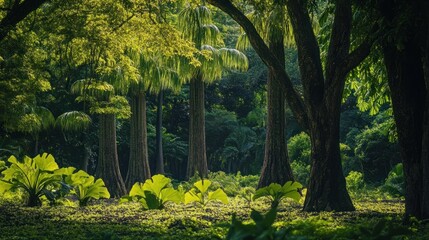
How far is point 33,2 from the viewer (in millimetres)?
10195

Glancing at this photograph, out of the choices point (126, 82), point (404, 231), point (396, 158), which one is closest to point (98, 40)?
point (126, 82)

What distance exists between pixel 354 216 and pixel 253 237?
7.46m

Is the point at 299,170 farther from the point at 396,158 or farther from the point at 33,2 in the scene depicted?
the point at 33,2

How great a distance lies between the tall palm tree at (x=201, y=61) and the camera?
18406mm

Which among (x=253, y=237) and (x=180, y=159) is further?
(x=180, y=159)

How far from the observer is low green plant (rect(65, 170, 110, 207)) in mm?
13094

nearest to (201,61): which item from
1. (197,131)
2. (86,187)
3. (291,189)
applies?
(197,131)

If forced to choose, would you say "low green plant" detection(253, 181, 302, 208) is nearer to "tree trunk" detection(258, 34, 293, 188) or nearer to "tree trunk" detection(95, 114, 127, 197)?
"tree trunk" detection(258, 34, 293, 188)

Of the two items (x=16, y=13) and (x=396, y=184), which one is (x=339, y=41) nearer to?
(x=16, y=13)

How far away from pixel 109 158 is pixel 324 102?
464 inches

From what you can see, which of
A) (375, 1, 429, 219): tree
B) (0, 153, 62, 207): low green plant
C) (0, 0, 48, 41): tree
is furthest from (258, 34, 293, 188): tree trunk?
(375, 1, 429, 219): tree

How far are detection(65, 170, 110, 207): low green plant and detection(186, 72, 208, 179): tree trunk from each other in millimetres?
10175

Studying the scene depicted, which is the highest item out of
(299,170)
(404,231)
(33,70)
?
(33,70)

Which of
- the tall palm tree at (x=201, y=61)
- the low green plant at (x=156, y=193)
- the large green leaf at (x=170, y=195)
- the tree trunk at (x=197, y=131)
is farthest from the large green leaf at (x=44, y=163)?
the tree trunk at (x=197, y=131)
